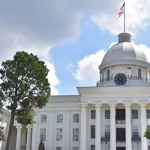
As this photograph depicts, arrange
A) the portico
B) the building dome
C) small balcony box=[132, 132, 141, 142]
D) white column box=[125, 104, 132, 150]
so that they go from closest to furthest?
white column box=[125, 104, 132, 150] → the portico → small balcony box=[132, 132, 141, 142] → the building dome

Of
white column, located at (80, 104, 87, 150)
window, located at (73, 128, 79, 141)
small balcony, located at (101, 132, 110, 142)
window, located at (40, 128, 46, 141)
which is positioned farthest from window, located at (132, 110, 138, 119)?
window, located at (40, 128, 46, 141)

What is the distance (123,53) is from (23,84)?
28.3 metres

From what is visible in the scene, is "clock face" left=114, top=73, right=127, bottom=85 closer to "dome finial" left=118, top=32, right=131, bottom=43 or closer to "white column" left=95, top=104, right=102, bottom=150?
"white column" left=95, top=104, right=102, bottom=150

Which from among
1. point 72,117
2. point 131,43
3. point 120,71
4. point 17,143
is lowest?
point 17,143

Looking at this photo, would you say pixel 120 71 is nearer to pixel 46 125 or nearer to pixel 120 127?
pixel 120 127

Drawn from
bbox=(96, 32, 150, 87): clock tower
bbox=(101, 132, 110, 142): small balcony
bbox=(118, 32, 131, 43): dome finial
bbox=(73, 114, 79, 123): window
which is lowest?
bbox=(101, 132, 110, 142): small balcony

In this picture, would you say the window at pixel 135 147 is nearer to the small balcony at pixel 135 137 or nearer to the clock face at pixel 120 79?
Result: the small balcony at pixel 135 137

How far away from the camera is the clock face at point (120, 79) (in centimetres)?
5162

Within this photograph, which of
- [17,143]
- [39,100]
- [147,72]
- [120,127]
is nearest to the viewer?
[39,100]

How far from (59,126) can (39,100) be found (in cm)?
→ 2026

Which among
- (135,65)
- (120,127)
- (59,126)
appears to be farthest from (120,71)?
(59,126)

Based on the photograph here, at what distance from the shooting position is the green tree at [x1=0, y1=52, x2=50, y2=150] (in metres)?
31.5

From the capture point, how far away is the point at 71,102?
5206cm

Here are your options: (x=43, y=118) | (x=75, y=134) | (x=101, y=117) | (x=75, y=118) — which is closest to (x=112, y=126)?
(x=101, y=117)
